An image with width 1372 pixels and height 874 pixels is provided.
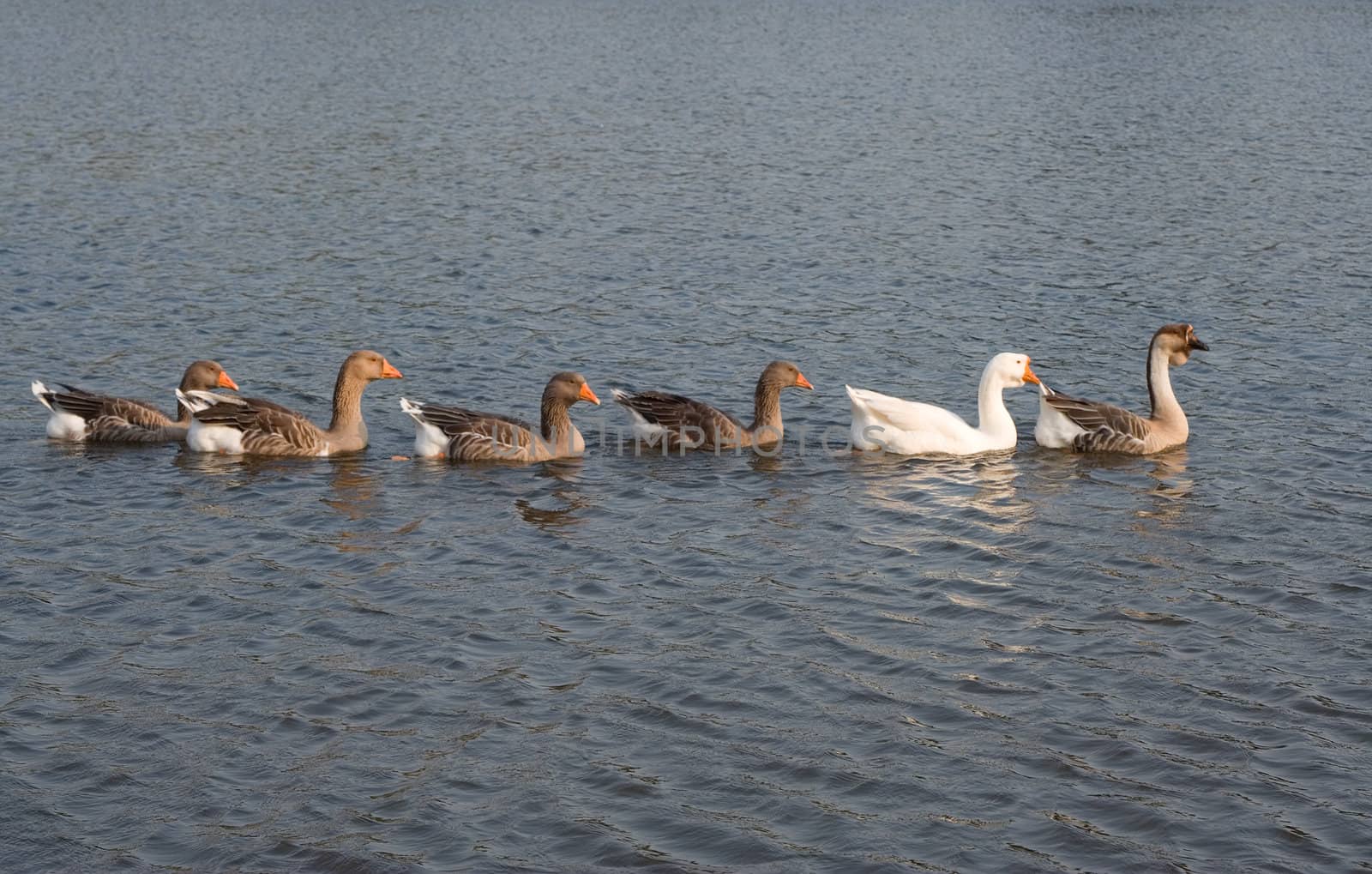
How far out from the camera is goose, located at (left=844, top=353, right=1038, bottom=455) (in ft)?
56.9

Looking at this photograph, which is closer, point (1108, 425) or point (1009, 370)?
point (1108, 425)

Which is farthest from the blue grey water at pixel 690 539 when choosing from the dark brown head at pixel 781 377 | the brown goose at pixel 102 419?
the dark brown head at pixel 781 377

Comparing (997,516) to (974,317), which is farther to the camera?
(974,317)

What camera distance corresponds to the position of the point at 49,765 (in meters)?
10.3

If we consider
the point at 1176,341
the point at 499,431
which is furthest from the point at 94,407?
the point at 1176,341

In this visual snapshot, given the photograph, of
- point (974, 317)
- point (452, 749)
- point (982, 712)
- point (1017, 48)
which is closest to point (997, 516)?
point (982, 712)

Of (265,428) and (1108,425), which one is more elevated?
(1108,425)

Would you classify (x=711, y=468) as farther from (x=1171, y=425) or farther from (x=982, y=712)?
(x=982, y=712)

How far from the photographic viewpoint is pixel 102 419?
56.9 ft

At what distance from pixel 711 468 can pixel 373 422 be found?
4.35 m

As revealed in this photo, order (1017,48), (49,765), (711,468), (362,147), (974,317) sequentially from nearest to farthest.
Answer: (49,765) → (711,468) → (974,317) → (362,147) → (1017,48)

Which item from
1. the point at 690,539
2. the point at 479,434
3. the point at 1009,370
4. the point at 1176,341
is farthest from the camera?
the point at 1176,341

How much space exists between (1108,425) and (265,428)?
29.8ft

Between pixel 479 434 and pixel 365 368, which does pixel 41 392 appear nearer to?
pixel 365 368
